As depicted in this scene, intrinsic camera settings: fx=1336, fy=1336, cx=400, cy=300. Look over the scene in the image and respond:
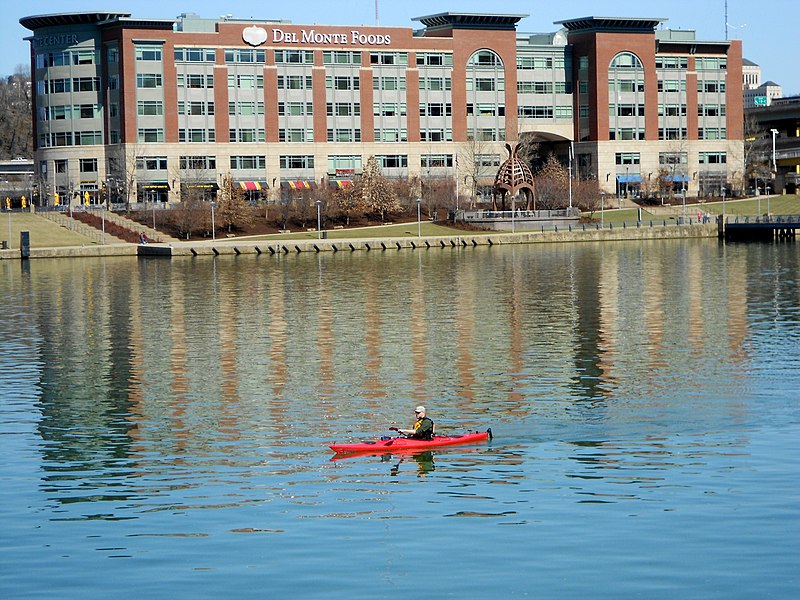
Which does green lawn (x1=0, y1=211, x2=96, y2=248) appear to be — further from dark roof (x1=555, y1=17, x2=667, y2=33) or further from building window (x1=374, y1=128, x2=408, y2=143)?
dark roof (x1=555, y1=17, x2=667, y2=33)

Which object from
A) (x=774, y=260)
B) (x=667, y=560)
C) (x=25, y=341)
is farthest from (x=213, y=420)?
(x=774, y=260)

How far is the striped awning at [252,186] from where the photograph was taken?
174500 millimetres

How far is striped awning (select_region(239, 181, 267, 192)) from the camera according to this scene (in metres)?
174

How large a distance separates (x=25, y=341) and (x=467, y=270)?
165 feet

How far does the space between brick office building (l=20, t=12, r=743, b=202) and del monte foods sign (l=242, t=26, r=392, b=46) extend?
0.19 m

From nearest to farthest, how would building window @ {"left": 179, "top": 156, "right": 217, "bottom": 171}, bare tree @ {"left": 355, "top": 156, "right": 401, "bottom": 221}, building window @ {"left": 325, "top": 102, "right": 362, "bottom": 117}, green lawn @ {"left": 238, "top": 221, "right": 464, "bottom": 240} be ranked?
green lawn @ {"left": 238, "top": 221, "right": 464, "bottom": 240} < bare tree @ {"left": 355, "top": 156, "right": 401, "bottom": 221} < building window @ {"left": 179, "top": 156, "right": 217, "bottom": 171} < building window @ {"left": 325, "top": 102, "right": 362, "bottom": 117}

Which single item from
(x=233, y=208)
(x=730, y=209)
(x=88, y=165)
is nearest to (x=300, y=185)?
(x=233, y=208)

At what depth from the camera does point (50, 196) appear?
173250mm

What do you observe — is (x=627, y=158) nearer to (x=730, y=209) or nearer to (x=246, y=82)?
(x=730, y=209)

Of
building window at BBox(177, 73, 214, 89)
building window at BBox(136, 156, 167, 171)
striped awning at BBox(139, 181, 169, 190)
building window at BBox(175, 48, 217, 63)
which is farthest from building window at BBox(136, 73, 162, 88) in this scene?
striped awning at BBox(139, 181, 169, 190)

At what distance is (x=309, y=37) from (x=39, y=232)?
47116 mm

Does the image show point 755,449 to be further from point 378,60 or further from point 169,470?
point 378,60

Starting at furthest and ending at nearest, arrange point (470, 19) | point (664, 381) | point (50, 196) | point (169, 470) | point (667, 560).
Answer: point (470, 19)
point (50, 196)
point (664, 381)
point (169, 470)
point (667, 560)

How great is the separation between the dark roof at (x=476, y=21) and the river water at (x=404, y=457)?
10389 centimetres
